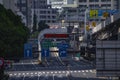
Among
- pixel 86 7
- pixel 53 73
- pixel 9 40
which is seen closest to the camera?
pixel 9 40

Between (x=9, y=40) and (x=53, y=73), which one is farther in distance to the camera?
(x=53, y=73)

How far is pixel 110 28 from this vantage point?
77.4 meters

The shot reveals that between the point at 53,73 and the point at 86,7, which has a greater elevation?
the point at 86,7

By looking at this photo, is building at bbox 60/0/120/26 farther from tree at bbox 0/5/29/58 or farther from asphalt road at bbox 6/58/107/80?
tree at bbox 0/5/29/58

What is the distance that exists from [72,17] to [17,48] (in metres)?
116

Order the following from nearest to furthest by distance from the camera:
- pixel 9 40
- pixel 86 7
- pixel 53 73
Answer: pixel 9 40
pixel 53 73
pixel 86 7

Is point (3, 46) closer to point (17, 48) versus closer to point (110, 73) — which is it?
point (17, 48)

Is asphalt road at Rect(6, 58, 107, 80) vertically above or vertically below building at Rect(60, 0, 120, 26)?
below

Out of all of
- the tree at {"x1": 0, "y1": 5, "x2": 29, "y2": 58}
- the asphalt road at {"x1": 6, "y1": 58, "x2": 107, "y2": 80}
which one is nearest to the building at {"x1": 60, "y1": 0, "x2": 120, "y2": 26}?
the asphalt road at {"x1": 6, "y1": 58, "x2": 107, "y2": 80}

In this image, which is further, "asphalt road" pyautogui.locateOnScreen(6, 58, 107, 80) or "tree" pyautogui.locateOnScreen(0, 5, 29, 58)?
"tree" pyautogui.locateOnScreen(0, 5, 29, 58)

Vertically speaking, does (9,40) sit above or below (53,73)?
above

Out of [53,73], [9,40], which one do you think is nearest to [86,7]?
[53,73]

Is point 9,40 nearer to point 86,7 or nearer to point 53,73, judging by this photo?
point 53,73

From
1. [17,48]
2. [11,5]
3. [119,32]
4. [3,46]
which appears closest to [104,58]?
[119,32]
